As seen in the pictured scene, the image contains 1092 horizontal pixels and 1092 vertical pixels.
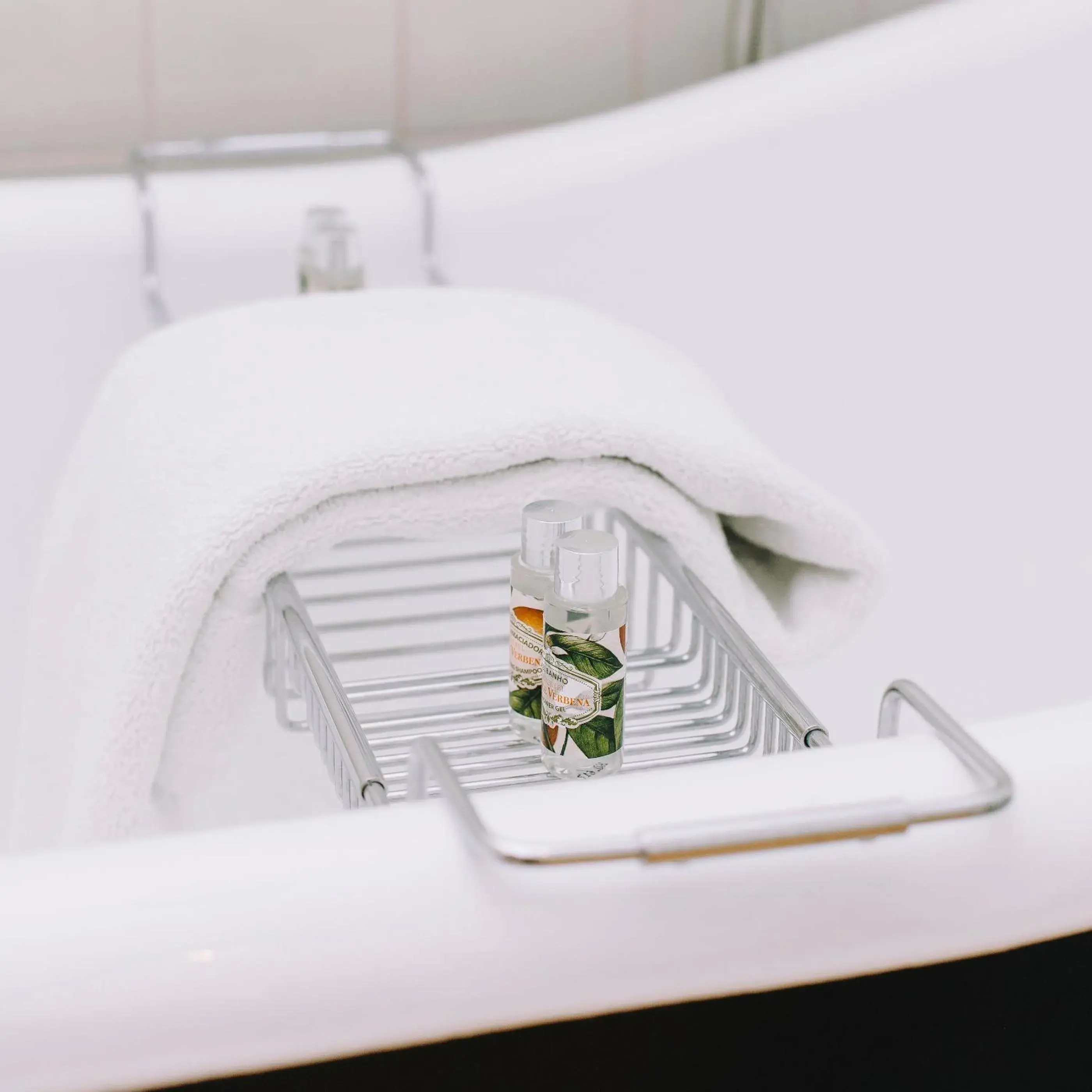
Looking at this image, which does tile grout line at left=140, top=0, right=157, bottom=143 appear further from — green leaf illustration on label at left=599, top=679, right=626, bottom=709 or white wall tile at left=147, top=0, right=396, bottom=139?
green leaf illustration on label at left=599, top=679, right=626, bottom=709

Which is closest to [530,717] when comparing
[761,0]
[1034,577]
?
[1034,577]

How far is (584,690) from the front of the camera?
56cm

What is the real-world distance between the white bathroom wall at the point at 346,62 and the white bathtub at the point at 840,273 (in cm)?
14

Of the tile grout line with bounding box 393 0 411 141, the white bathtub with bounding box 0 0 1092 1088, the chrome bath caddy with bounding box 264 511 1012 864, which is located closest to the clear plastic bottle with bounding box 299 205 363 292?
the white bathtub with bounding box 0 0 1092 1088

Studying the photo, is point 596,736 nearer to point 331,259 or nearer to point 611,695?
point 611,695

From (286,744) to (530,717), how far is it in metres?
0.41

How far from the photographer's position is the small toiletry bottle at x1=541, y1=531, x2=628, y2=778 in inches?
21.6

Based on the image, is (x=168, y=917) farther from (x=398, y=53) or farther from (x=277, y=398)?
(x=398, y=53)

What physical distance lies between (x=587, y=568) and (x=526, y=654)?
0.22 ft

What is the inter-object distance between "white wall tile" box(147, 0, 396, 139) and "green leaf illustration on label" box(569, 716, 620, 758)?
84 centimetres

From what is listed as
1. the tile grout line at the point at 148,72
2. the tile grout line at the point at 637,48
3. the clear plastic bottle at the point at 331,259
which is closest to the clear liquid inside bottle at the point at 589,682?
the clear plastic bottle at the point at 331,259

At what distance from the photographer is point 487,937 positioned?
405 millimetres

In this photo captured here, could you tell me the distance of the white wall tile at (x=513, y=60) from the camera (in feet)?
4.20

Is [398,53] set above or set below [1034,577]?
above
